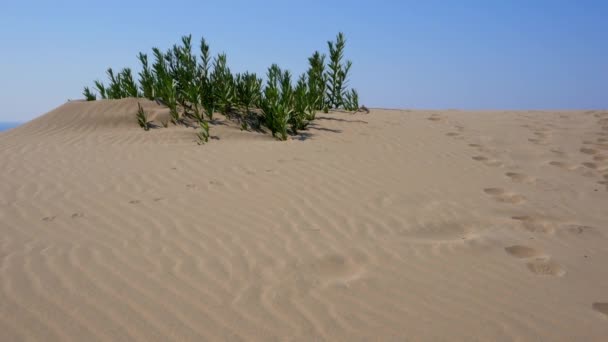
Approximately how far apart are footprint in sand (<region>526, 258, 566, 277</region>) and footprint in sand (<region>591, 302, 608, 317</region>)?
0.34m

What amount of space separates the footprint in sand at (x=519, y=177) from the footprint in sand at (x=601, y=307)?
8.54 ft

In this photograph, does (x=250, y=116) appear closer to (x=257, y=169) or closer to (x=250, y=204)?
(x=257, y=169)

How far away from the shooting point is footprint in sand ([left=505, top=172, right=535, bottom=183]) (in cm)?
486

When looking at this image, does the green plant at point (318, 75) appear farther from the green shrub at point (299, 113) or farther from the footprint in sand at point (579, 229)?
the footprint in sand at point (579, 229)

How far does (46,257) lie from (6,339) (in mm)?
897

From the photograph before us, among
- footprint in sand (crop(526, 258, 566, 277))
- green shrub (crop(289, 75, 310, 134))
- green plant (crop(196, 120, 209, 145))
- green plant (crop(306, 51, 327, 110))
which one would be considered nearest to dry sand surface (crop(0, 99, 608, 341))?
footprint in sand (crop(526, 258, 566, 277))

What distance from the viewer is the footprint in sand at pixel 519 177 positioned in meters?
4.86

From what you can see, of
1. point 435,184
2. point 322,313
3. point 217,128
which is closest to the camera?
point 322,313

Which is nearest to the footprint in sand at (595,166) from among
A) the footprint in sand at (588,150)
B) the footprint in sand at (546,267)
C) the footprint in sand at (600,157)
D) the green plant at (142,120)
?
the footprint in sand at (600,157)

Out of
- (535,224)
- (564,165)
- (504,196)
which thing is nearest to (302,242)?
(535,224)

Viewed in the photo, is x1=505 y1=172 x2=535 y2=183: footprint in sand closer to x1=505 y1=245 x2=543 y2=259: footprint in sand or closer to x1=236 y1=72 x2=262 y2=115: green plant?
x1=505 y1=245 x2=543 y2=259: footprint in sand

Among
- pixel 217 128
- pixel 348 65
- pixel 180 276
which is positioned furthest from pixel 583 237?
pixel 348 65

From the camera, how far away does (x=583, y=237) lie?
3.42 m

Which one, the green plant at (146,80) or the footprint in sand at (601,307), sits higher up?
the green plant at (146,80)
